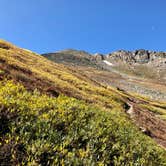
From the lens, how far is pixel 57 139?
905 centimetres

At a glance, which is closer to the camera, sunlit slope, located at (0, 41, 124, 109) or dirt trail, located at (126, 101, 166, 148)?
sunlit slope, located at (0, 41, 124, 109)

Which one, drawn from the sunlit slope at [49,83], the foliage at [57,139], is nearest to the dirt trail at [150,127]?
the sunlit slope at [49,83]

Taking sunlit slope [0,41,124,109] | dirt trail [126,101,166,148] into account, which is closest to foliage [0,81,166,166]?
sunlit slope [0,41,124,109]

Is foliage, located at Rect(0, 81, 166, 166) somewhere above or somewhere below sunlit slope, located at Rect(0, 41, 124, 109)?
below

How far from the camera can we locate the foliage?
782 cm

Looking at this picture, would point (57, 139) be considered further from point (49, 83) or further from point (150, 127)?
point (150, 127)

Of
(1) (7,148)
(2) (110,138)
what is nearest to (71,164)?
(1) (7,148)

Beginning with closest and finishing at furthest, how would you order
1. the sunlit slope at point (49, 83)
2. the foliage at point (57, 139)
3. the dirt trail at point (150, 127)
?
the foliage at point (57, 139) → the sunlit slope at point (49, 83) → the dirt trail at point (150, 127)

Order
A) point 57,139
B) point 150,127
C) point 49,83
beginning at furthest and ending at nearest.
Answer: point 150,127 → point 49,83 → point 57,139

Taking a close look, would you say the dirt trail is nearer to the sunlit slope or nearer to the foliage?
the sunlit slope

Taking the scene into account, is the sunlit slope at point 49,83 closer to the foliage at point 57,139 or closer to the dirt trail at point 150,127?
the dirt trail at point 150,127

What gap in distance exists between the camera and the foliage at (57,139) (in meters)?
7.82

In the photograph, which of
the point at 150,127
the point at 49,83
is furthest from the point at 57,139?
the point at 150,127

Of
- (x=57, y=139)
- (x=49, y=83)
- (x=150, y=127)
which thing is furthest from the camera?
(x=150, y=127)
